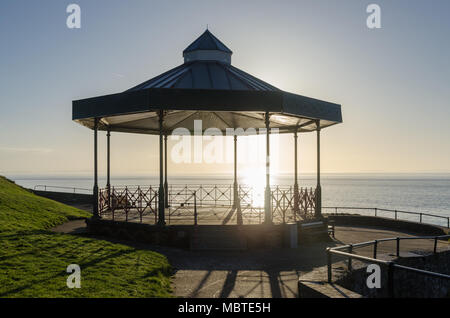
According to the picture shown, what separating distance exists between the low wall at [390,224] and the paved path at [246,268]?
3.29 meters

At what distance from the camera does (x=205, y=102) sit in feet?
40.0

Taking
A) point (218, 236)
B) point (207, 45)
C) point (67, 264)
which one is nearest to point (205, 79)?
point (207, 45)

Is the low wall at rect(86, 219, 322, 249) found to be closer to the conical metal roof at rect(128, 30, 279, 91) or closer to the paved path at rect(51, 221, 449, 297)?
the paved path at rect(51, 221, 449, 297)

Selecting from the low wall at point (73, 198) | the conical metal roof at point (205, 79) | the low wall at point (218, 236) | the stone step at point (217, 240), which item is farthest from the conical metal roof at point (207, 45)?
the low wall at point (73, 198)

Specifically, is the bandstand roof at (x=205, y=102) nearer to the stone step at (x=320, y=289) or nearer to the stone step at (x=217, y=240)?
the stone step at (x=217, y=240)

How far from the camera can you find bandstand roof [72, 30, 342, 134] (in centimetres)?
1220

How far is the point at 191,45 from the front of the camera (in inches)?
702

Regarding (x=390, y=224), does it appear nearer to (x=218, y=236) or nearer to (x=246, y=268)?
(x=218, y=236)

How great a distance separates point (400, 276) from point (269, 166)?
5.67m

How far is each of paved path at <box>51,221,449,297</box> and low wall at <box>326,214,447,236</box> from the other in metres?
3.29

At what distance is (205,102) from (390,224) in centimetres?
1247

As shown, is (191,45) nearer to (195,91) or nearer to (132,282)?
(195,91)

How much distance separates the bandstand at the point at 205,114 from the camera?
40.2ft
